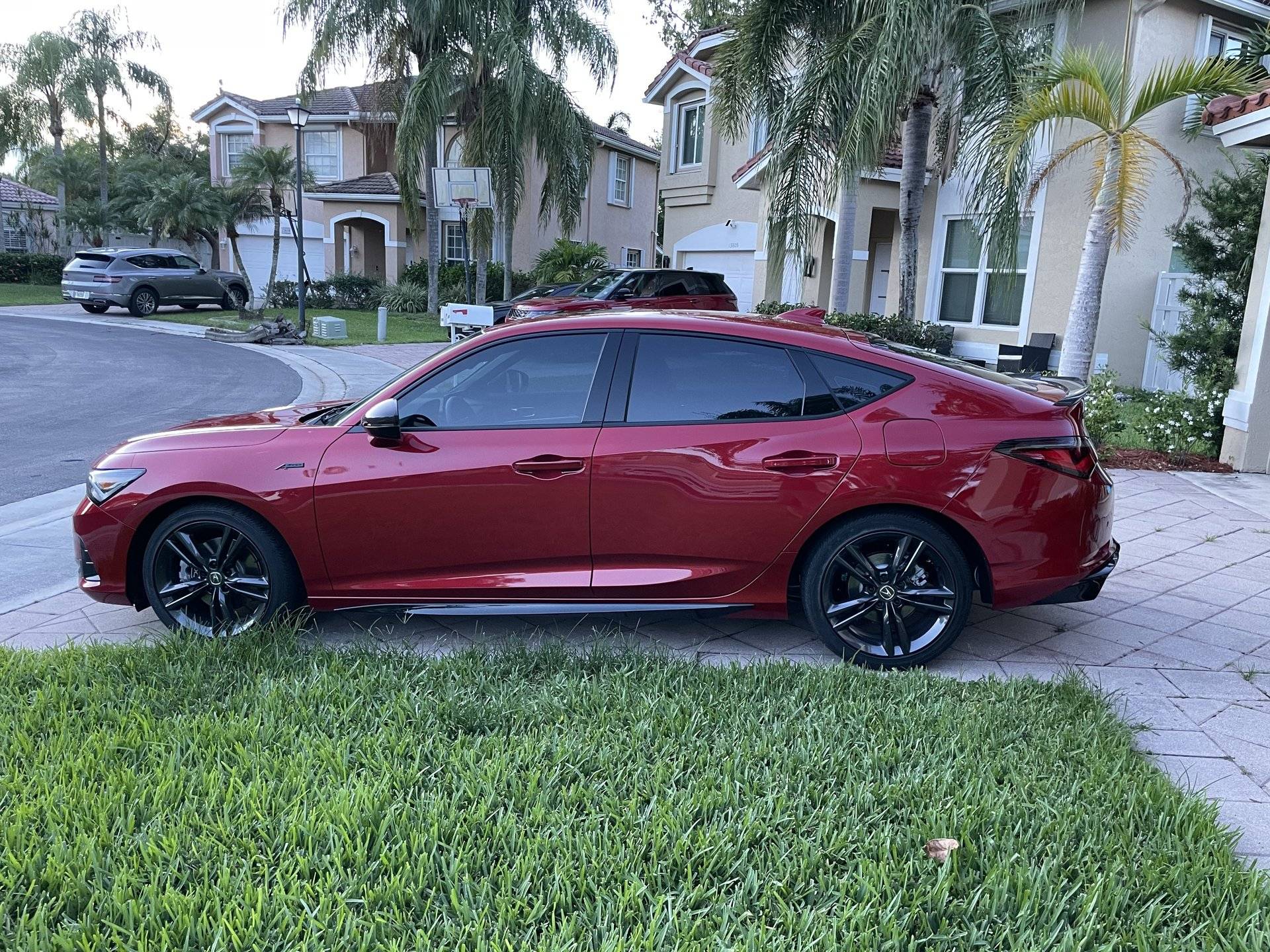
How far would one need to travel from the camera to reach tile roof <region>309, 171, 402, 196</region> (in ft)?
115

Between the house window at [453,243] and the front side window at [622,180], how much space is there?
21.5 ft

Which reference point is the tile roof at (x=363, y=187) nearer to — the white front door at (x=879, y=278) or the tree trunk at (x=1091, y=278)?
the white front door at (x=879, y=278)

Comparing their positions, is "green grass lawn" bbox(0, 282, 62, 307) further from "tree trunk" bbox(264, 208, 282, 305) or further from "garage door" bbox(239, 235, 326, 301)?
"garage door" bbox(239, 235, 326, 301)

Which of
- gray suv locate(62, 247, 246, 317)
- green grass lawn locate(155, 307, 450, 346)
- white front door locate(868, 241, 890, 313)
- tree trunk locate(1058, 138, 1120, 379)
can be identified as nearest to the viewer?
tree trunk locate(1058, 138, 1120, 379)

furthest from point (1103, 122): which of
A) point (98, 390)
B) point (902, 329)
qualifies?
point (98, 390)

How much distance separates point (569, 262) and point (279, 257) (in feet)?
47.0

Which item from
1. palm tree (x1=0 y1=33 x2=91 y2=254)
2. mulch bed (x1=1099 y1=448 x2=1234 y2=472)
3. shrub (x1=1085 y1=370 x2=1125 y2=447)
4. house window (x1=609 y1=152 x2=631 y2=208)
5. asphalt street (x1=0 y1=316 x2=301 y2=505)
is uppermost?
palm tree (x1=0 y1=33 x2=91 y2=254)

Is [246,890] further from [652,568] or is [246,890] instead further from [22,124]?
[22,124]

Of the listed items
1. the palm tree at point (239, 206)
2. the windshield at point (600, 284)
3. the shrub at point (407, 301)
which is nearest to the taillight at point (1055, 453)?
the windshield at point (600, 284)

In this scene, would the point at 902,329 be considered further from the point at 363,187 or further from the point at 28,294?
the point at 28,294

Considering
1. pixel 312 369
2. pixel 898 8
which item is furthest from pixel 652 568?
pixel 312 369

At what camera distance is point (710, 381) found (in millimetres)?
4555

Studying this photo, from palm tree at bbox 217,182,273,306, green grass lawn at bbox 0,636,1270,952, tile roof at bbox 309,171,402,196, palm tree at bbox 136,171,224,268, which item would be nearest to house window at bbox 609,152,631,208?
tile roof at bbox 309,171,402,196

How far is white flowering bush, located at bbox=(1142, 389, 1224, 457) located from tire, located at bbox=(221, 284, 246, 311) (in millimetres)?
26082
